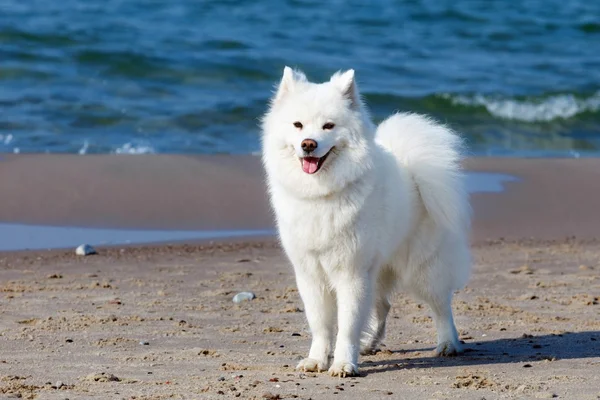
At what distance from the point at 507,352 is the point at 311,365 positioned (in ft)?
3.65

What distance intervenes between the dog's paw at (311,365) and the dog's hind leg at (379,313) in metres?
0.47

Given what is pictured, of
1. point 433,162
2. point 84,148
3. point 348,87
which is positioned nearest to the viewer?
point 348,87

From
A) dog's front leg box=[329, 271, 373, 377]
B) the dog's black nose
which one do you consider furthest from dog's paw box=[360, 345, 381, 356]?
the dog's black nose

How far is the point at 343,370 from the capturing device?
4.74 m

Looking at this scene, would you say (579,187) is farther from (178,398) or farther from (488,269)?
(178,398)

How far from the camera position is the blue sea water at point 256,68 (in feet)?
43.9

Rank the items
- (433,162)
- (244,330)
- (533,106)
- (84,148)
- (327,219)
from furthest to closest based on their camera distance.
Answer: (533,106)
(84,148)
(244,330)
(433,162)
(327,219)

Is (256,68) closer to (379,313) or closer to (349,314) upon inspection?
(379,313)

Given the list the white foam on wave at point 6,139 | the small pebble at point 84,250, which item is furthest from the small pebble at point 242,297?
the white foam on wave at point 6,139

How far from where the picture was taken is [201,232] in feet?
28.3

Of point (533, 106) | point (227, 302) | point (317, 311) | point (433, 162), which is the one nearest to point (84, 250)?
point (227, 302)

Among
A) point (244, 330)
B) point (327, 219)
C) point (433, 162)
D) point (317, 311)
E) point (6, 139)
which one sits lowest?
point (6, 139)

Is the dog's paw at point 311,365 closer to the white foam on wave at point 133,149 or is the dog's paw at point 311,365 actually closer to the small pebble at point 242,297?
the small pebble at point 242,297

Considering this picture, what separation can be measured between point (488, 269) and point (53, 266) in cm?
308
